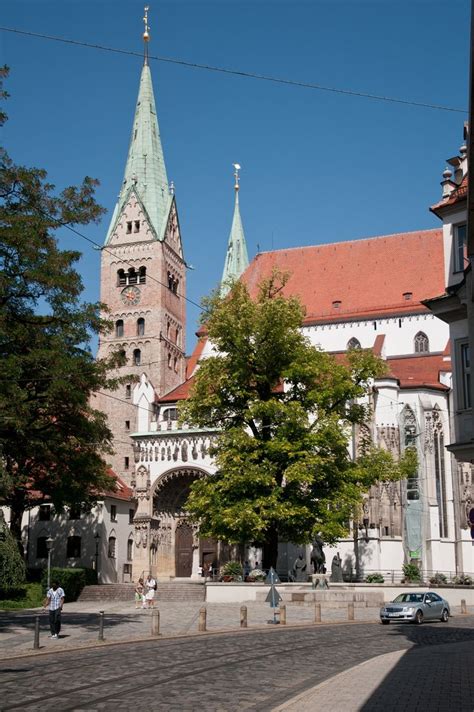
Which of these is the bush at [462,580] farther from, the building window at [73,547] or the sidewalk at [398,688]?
the sidewalk at [398,688]

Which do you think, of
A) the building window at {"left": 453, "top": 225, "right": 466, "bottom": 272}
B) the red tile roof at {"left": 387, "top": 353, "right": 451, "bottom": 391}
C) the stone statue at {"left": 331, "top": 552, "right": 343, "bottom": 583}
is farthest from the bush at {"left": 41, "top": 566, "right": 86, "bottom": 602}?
the building window at {"left": 453, "top": 225, "right": 466, "bottom": 272}

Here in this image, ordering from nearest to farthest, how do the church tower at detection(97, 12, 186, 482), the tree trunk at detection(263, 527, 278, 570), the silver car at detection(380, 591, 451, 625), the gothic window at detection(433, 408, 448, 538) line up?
the silver car at detection(380, 591, 451, 625) < the tree trunk at detection(263, 527, 278, 570) < the gothic window at detection(433, 408, 448, 538) < the church tower at detection(97, 12, 186, 482)

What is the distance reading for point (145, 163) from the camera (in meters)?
65.7

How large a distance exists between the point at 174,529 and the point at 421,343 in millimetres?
18180

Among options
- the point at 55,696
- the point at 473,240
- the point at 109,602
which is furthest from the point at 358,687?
the point at 109,602

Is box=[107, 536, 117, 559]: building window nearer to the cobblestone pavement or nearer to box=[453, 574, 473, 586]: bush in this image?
box=[453, 574, 473, 586]: bush

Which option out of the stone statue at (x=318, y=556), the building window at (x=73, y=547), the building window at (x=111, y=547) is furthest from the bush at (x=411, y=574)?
the building window at (x=73, y=547)

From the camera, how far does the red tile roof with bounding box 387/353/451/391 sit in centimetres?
4656

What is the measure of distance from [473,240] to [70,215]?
11.5 meters

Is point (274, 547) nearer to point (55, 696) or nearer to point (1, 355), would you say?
point (1, 355)

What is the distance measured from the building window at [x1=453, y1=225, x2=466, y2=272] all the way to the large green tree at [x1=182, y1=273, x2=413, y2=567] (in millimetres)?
11330

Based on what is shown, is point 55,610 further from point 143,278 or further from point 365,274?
point 143,278

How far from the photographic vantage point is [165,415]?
178 ft

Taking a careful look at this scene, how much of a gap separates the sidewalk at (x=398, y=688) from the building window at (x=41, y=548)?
35.0 m
